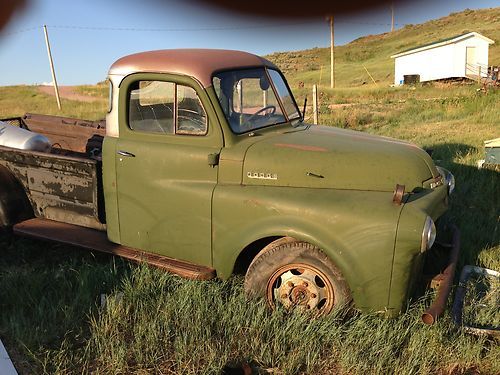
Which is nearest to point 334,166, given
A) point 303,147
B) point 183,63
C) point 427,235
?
point 303,147

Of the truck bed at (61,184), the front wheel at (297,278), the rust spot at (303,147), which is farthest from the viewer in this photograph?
the truck bed at (61,184)

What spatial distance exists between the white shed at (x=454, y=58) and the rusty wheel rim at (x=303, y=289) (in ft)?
111

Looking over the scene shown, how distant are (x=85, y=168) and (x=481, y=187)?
177 inches

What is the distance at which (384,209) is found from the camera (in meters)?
2.63

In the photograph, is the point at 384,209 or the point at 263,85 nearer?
the point at 384,209

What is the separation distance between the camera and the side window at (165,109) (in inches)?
126

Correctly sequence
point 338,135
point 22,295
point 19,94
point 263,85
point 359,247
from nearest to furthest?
point 359,247, point 22,295, point 338,135, point 263,85, point 19,94

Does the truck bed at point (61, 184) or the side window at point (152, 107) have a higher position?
the side window at point (152, 107)

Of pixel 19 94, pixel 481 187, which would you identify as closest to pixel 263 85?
pixel 481 187

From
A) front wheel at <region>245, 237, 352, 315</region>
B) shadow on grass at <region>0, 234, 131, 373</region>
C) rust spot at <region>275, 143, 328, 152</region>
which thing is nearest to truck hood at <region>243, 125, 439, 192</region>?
rust spot at <region>275, 143, 328, 152</region>

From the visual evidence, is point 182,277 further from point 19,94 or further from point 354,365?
point 19,94

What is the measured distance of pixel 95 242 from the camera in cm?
353

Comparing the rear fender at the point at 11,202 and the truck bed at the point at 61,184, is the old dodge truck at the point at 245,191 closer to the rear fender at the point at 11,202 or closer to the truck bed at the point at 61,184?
the truck bed at the point at 61,184

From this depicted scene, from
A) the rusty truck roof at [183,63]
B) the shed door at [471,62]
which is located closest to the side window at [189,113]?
the rusty truck roof at [183,63]
